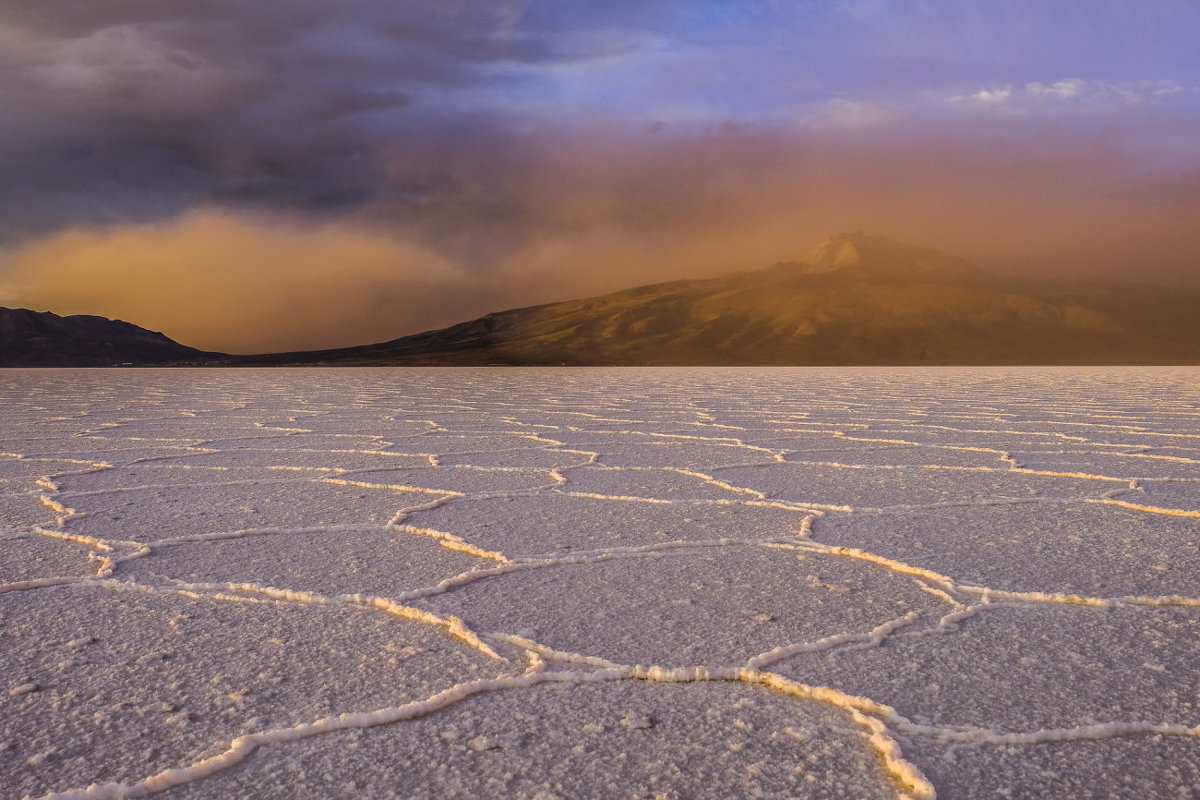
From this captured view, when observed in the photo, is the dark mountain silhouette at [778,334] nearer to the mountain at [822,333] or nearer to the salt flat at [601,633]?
the mountain at [822,333]

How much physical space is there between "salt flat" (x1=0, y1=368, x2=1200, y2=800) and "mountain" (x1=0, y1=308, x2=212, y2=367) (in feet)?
238

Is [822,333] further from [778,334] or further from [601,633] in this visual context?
[601,633]

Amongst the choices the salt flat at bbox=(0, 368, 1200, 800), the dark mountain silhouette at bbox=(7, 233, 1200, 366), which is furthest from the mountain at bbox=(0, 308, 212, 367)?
the salt flat at bbox=(0, 368, 1200, 800)

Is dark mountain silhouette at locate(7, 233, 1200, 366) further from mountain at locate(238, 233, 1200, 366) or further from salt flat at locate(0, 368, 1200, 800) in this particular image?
salt flat at locate(0, 368, 1200, 800)

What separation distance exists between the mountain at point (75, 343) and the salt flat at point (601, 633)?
2852 inches

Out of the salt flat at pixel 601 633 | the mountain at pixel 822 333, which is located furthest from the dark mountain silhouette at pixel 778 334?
the salt flat at pixel 601 633

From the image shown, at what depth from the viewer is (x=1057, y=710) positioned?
3.72ft

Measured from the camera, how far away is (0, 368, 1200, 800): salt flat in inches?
39.4

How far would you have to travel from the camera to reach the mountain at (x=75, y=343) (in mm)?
74812

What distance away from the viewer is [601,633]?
141 centimetres

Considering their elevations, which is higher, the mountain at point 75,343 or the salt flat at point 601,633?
the mountain at point 75,343

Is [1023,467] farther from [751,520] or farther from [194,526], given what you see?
[194,526]

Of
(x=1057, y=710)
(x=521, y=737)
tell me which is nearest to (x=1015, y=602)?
(x=1057, y=710)

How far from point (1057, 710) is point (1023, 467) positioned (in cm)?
244
